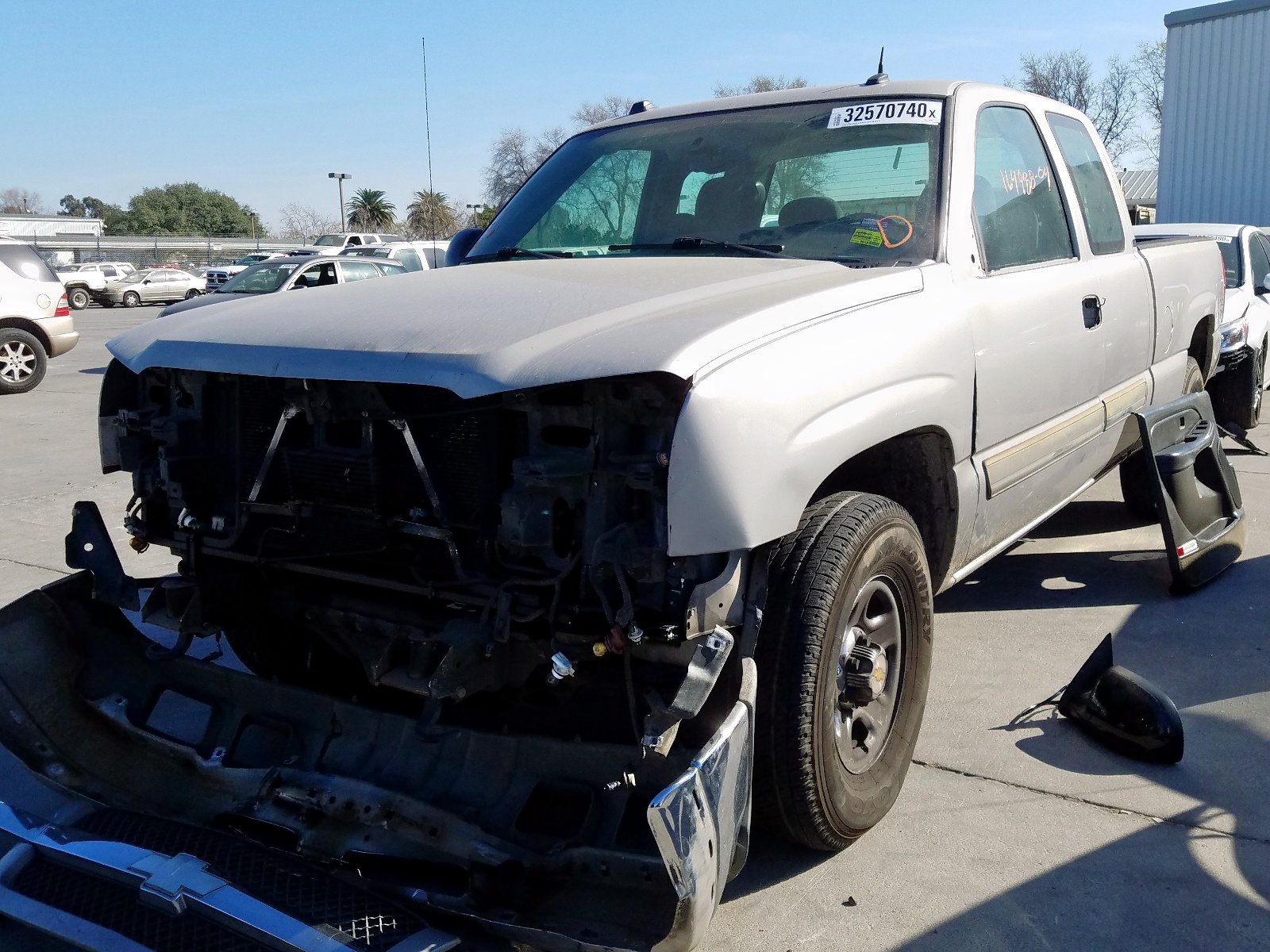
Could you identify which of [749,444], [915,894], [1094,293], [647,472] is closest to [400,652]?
[647,472]

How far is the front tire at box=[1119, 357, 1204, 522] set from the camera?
5.71 meters

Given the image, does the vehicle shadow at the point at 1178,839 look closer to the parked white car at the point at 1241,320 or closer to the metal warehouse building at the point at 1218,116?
the parked white car at the point at 1241,320

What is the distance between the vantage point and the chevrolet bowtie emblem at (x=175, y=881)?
2.27 metres

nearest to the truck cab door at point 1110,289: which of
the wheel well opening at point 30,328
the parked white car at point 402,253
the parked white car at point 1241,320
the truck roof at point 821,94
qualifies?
the truck roof at point 821,94

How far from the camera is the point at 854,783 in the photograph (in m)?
2.85

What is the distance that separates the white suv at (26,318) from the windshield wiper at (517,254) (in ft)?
35.3

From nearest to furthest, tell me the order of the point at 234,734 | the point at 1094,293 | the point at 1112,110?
the point at 234,734 → the point at 1094,293 → the point at 1112,110

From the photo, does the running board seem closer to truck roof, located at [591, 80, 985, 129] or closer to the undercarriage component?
truck roof, located at [591, 80, 985, 129]

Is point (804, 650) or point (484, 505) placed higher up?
point (484, 505)

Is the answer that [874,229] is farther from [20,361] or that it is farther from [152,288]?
[152,288]

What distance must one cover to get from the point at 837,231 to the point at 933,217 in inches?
11.6

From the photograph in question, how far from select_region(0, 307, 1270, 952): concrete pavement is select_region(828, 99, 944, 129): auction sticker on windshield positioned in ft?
6.49

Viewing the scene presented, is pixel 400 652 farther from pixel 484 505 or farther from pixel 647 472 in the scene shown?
pixel 647 472

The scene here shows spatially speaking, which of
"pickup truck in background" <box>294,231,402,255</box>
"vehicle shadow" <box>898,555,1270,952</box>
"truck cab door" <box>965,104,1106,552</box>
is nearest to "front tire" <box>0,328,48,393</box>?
"truck cab door" <box>965,104,1106,552</box>
